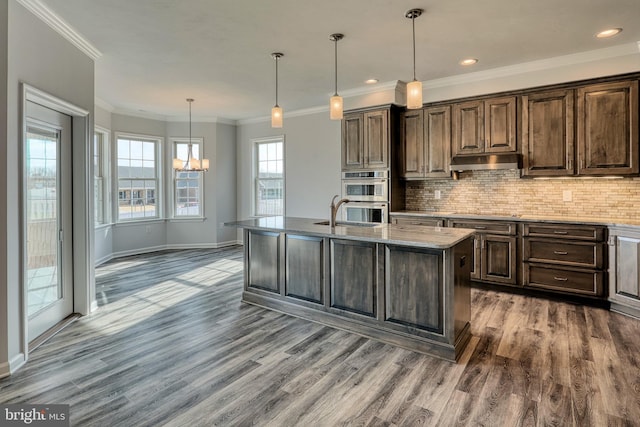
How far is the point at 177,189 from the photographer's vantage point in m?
7.79

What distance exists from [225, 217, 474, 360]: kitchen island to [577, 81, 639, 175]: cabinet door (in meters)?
2.08

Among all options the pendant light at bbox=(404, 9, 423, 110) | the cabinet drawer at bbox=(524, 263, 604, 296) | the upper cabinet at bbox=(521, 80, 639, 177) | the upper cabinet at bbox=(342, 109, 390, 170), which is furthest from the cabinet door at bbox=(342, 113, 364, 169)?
the cabinet drawer at bbox=(524, 263, 604, 296)

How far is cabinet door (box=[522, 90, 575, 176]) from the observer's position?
14.0 feet

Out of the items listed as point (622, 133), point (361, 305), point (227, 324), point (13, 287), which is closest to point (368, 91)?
point (622, 133)

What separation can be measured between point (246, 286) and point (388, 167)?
8.78ft

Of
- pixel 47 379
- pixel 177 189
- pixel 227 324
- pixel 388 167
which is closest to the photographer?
pixel 47 379

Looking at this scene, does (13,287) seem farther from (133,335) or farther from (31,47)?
(31,47)

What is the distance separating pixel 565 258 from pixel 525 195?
1.06 meters

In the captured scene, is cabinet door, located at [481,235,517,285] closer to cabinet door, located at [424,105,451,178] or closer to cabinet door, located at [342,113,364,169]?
cabinet door, located at [424,105,451,178]

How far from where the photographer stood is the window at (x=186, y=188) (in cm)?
779

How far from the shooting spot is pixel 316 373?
2.61 m

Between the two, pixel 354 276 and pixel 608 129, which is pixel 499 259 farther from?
pixel 354 276

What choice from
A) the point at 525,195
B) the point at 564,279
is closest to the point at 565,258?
the point at 564,279

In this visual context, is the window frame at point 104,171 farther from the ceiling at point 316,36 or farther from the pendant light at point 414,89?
the pendant light at point 414,89
